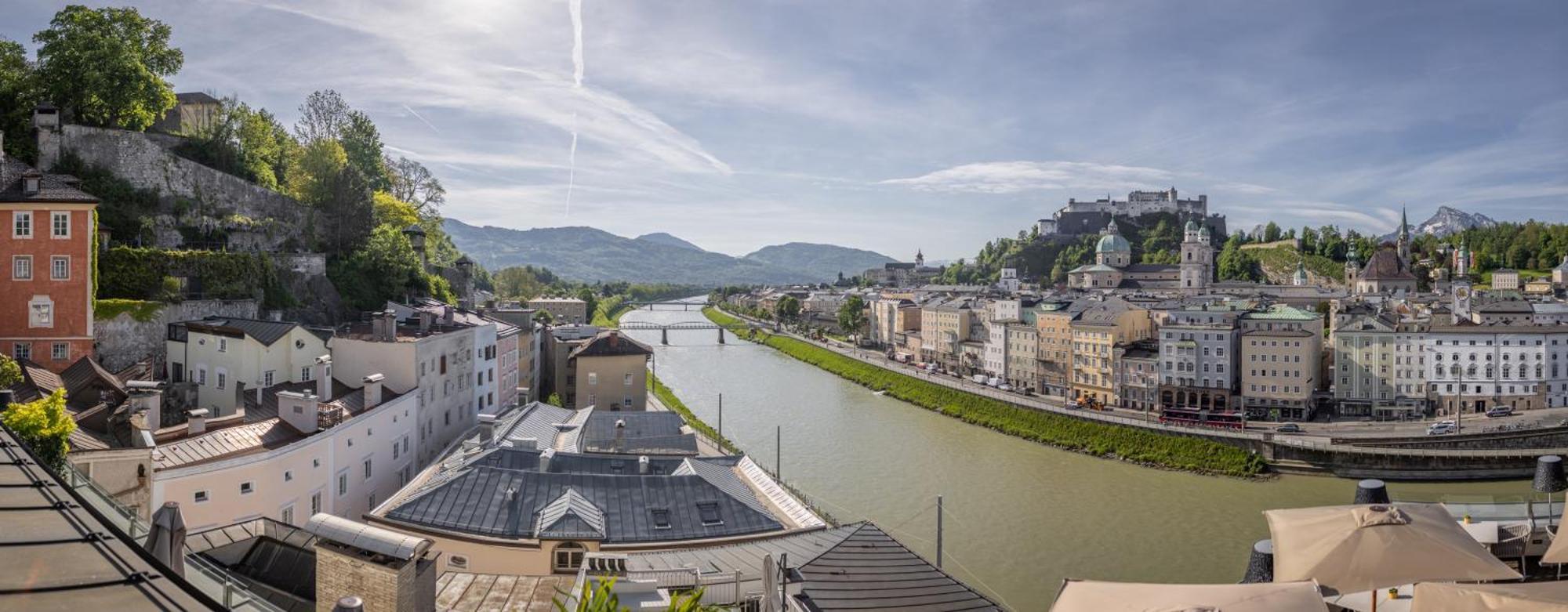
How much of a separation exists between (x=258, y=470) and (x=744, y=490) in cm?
558

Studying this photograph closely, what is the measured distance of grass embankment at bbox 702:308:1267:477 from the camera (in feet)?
73.2

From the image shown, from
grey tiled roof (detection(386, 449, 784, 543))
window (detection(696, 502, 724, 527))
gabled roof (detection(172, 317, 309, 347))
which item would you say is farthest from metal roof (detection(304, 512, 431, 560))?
gabled roof (detection(172, 317, 309, 347))

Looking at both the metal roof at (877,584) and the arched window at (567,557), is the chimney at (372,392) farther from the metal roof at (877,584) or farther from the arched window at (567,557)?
the metal roof at (877,584)

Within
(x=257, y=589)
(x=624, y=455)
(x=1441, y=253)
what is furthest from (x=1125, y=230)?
(x=257, y=589)

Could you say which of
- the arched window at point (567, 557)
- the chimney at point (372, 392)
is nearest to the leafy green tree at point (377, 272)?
the chimney at point (372, 392)

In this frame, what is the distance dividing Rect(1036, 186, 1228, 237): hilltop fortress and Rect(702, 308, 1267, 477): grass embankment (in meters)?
51.2

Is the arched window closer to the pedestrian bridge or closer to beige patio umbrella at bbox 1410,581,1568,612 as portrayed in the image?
beige patio umbrella at bbox 1410,581,1568,612

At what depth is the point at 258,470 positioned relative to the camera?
1046 centimetres

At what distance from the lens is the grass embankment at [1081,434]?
73.2 feet

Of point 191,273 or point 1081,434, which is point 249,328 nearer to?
point 191,273

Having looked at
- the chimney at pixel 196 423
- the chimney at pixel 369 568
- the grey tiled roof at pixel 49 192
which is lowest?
the chimney at pixel 369 568

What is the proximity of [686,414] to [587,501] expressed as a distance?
17.4 metres

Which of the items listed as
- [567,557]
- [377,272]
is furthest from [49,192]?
[567,557]

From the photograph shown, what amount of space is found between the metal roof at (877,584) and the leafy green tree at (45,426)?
5.87 m
